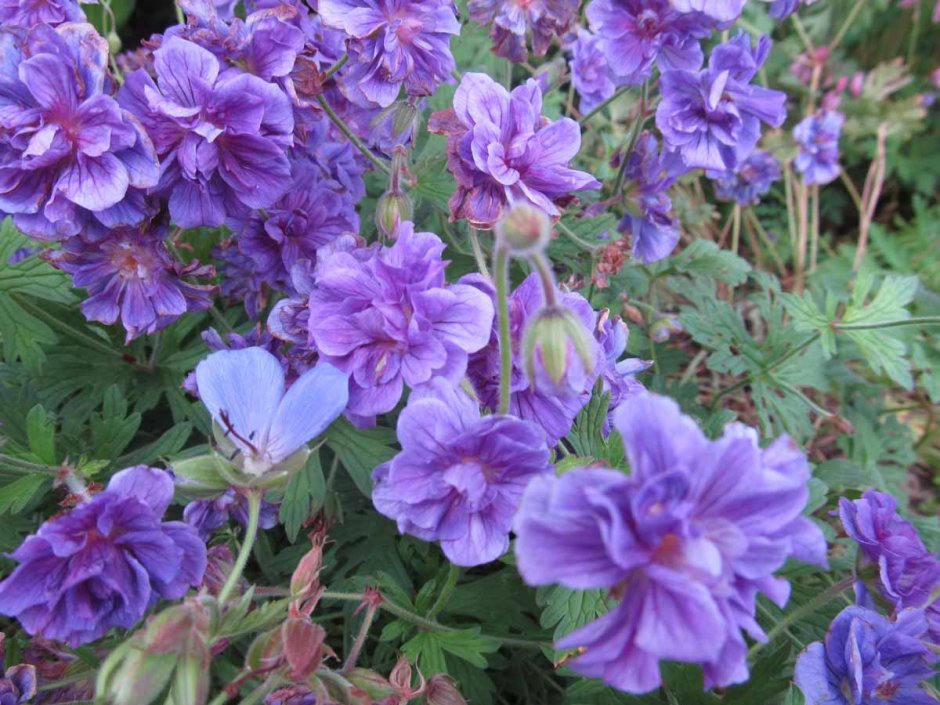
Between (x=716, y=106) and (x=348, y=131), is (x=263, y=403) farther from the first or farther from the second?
(x=716, y=106)

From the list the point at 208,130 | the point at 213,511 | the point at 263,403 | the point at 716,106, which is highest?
the point at 716,106

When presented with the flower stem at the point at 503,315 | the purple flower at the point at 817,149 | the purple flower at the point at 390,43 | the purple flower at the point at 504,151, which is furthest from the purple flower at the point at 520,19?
the purple flower at the point at 817,149

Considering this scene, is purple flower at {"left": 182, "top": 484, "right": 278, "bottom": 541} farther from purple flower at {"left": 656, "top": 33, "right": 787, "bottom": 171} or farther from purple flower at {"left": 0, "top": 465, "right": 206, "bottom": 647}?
purple flower at {"left": 656, "top": 33, "right": 787, "bottom": 171}

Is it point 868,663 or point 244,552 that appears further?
point 868,663

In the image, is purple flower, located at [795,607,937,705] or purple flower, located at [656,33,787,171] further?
purple flower, located at [656,33,787,171]


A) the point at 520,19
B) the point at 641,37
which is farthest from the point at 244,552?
the point at 641,37

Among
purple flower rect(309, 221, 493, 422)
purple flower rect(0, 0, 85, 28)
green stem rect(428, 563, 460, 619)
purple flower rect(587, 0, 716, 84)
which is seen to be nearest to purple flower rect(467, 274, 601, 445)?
purple flower rect(309, 221, 493, 422)
